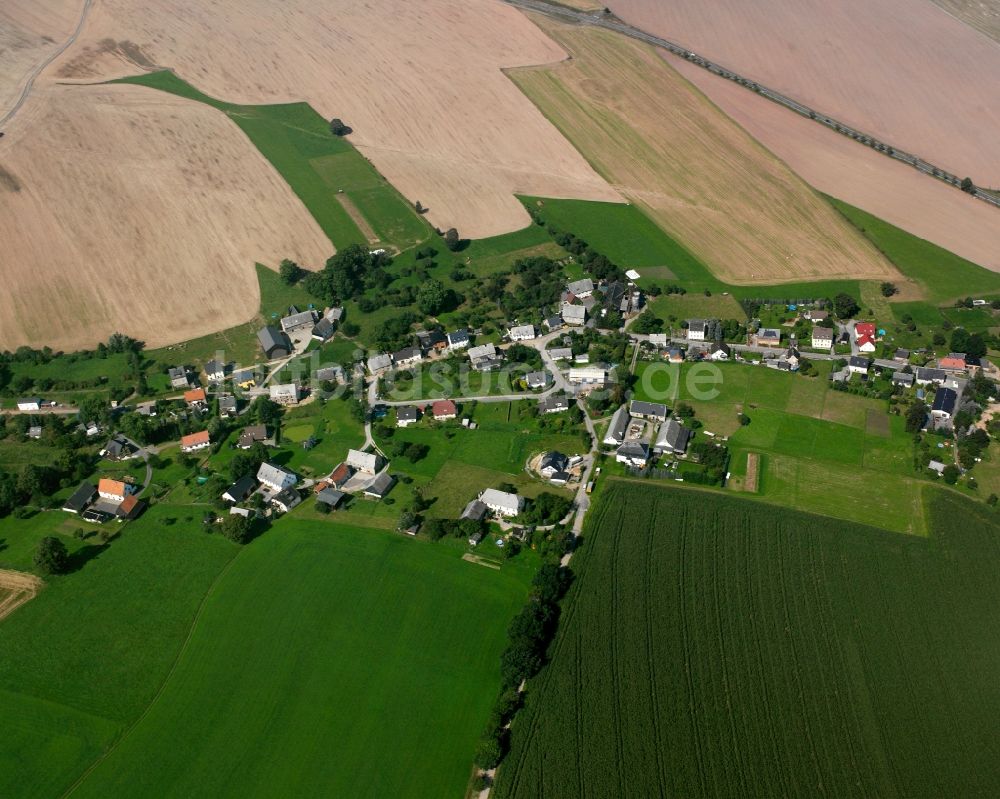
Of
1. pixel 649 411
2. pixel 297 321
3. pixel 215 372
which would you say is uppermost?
pixel 649 411

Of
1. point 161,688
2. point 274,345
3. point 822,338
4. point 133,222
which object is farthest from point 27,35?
point 822,338

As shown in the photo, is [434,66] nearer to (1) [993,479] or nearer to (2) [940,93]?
(2) [940,93]

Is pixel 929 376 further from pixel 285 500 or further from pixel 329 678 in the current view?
pixel 329 678

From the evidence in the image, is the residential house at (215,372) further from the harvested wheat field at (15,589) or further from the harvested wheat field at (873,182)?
the harvested wheat field at (873,182)

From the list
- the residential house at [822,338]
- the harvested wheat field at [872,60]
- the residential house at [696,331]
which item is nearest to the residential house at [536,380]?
the residential house at [696,331]

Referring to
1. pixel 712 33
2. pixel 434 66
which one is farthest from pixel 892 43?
pixel 434 66

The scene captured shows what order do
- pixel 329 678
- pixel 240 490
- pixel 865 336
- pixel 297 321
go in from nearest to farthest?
pixel 329 678 → pixel 240 490 → pixel 865 336 → pixel 297 321
